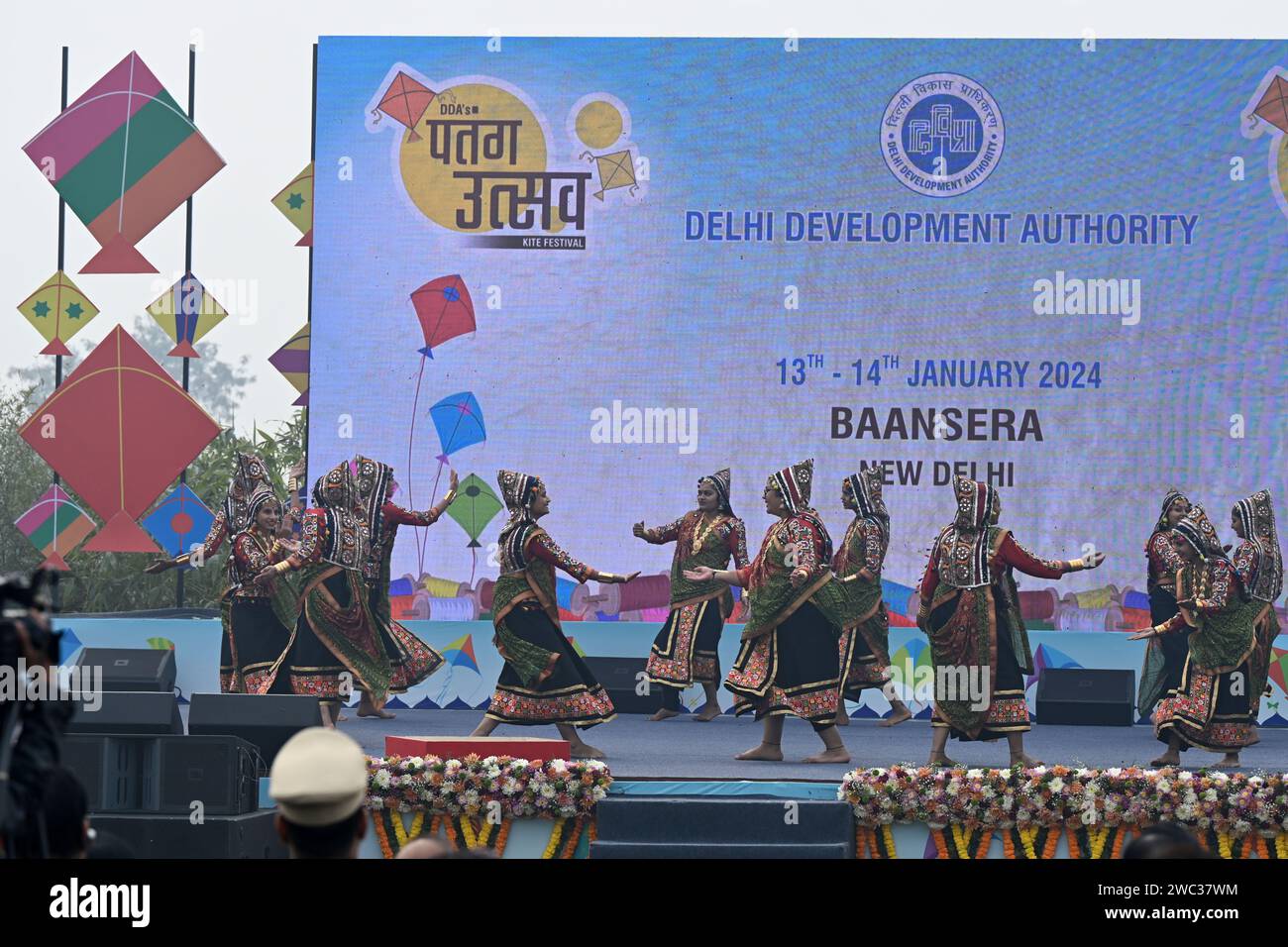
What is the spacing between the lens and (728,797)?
7961 mm

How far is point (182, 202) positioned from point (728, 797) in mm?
6368

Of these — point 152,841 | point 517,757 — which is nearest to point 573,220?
point 517,757

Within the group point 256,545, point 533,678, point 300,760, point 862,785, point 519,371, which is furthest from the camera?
point 519,371

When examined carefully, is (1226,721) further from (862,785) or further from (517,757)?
(517,757)

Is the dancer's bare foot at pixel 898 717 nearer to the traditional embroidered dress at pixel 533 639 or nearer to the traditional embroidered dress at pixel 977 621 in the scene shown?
the traditional embroidered dress at pixel 977 621

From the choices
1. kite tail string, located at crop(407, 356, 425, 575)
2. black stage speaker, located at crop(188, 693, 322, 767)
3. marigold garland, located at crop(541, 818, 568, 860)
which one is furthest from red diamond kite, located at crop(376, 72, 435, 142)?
marigold garland, located at crop(541, 818, 568, 860)

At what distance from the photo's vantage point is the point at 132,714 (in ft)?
25.4

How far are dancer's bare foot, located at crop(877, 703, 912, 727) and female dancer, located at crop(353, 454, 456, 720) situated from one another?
287 centimetres

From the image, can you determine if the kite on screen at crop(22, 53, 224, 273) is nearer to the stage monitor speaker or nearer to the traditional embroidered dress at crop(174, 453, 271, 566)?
the traditional embroidered dress at crop(174, 453, 271, 566)

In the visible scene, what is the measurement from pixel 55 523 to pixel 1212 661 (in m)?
7.50

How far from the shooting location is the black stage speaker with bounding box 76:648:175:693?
11.8 meters

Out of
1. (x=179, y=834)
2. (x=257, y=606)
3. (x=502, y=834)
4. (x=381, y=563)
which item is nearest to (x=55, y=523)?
(x=257, y=606)

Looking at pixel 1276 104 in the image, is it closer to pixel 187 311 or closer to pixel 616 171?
pixel 616 171

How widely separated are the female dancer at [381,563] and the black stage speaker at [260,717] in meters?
2.99
